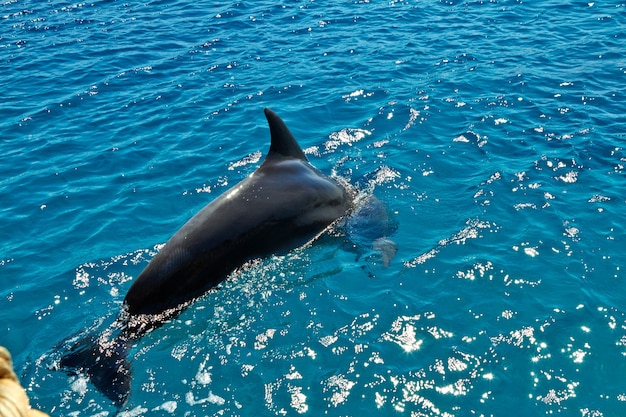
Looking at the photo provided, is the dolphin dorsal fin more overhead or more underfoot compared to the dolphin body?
more overhead

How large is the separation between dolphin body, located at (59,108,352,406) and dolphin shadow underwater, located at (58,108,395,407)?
0.01m

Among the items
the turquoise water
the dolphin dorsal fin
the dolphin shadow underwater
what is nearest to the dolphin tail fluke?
the dolphin shadow underwater

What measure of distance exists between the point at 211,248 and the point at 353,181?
556cm

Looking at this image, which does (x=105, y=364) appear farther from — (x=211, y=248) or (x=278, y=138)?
(x=278, y=138)

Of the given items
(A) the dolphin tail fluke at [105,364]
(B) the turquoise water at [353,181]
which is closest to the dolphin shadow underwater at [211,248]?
(A) the dolphin tail fluke at [105,364]

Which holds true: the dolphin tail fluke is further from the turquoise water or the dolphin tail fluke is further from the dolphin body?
the turquoise water

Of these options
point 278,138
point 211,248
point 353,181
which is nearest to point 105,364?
point 211,248

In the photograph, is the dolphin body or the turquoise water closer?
the dolphin body

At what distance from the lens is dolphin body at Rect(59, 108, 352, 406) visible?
Answer: 9.11m

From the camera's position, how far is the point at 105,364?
8.95m

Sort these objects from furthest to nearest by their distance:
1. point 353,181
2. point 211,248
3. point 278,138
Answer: point 353,181 → point 278,138 → point 211,248

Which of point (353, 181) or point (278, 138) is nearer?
point (278, 138)

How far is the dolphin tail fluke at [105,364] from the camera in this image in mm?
8820

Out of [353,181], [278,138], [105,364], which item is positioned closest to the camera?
[105,364]
